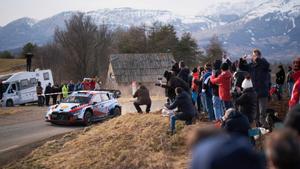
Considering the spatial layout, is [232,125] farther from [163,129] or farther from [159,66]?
[159,66]

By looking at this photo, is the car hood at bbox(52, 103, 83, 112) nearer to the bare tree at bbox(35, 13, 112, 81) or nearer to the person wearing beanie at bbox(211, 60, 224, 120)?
the person wearing beanie at bbox(211, 60, 224, 120)

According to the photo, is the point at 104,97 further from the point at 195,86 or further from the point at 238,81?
the point at 238,81

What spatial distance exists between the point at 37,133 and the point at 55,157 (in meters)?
4.99

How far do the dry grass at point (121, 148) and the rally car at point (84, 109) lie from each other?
332 centimetres

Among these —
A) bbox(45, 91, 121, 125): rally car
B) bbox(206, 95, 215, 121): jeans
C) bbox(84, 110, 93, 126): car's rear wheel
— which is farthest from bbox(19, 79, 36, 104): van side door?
bbox(206, 95, 215, 121): jeans

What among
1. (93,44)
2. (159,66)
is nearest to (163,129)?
(159,66)

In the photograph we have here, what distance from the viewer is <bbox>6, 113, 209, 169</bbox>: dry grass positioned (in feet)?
41.2

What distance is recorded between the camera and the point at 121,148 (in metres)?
14.1

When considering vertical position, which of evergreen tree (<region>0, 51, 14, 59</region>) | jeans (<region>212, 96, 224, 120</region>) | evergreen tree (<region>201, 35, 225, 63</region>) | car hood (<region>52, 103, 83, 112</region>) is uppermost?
evergreen tree (<region>0, 51, 14, 59</region>)

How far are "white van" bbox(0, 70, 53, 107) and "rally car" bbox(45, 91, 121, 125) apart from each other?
1379 cm

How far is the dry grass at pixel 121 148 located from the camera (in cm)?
1255

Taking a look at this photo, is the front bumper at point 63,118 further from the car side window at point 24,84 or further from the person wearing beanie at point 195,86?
the car side window at point 24,84

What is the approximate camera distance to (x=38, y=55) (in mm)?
92250

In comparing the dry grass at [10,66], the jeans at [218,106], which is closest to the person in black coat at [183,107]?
the jeans at [218,106]
